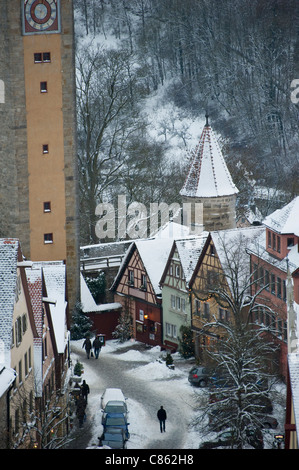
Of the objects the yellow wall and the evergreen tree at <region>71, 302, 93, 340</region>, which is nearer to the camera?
the yellow wall

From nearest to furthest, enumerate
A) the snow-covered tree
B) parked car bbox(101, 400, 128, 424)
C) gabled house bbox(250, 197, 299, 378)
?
the snow-covered tree < parked car bbox(101, 400, 128, 424) < gabled house bbox(250, 197, 299, 378)

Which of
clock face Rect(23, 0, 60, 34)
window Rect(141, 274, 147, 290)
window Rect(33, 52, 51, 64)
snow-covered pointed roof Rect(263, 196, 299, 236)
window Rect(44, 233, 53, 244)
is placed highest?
clock face Rect(23, 0, 60, 34)

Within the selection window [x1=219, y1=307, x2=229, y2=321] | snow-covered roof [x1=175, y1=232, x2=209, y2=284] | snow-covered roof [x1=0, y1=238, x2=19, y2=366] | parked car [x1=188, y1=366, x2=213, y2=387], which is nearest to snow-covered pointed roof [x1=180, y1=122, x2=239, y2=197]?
snow-covered roof [x1=175, y1=232, x2=209, y2=284]

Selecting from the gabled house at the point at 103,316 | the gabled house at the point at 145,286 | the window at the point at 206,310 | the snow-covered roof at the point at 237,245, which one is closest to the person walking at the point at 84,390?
the snow-covered roof at the point at 237,245

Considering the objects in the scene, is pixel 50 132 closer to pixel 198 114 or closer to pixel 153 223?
A: pixel 153 223

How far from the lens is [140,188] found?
275ft

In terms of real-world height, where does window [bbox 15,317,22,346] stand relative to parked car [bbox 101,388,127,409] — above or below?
above

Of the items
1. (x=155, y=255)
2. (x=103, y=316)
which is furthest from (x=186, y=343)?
(x=103, y=316)

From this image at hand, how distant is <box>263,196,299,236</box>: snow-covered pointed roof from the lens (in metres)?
54.4

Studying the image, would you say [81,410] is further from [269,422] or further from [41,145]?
[41,145]

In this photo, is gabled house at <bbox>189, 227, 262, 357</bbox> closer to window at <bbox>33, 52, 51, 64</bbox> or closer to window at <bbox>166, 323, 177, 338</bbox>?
window at <bbox>166, 323, 177, 338</bbox>

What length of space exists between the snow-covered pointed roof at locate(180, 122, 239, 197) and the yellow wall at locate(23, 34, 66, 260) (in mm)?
7299

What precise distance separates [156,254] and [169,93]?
8053 cm

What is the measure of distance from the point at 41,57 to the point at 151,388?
1892 centimetres
